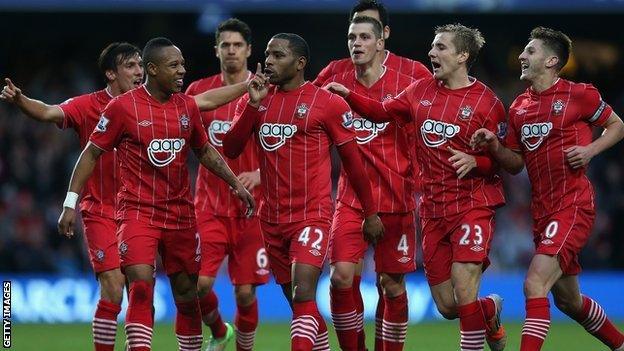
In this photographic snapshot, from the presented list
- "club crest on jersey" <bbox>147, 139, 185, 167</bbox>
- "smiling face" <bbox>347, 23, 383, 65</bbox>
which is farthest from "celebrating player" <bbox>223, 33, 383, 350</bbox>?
"smiling face" <bbox>347, 23, 383, 65</bbox>

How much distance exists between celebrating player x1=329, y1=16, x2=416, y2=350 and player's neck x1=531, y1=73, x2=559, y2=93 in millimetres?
1035

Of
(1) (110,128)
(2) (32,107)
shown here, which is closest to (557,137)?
(1) (110,128)

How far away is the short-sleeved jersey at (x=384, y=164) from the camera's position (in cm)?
1018

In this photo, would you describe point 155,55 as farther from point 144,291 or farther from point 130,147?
point 144,291

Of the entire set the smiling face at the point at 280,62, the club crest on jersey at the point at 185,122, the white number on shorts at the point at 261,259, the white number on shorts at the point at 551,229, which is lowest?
the white number on shorts at the point at 261,259

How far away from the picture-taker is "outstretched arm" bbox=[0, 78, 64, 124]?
966 centimetres

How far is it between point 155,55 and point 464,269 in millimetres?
2544

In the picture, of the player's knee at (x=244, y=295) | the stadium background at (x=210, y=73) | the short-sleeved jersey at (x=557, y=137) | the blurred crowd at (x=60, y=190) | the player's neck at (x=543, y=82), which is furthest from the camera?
the blurred crowd at (x=60, y=190)

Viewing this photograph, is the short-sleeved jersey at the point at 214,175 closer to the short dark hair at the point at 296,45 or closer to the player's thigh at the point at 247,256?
the player's thigh at the point at 247,256

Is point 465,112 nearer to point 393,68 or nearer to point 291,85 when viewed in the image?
point 393,68

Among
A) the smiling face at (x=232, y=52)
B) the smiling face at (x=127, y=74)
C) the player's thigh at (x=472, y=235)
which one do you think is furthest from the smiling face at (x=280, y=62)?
the smiling face at (x=232, y=52)

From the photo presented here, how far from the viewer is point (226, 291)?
53.1ft

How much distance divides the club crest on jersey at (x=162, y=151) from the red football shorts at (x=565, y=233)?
2.56 m

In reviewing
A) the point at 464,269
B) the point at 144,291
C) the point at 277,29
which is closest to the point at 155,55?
the point at 144,291
